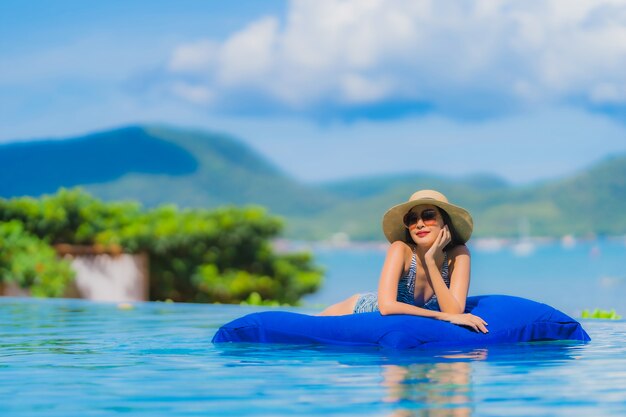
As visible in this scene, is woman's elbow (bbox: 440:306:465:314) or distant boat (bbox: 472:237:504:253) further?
distant boat (bbox: 472:237:504:253)

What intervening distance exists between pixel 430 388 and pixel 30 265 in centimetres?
998

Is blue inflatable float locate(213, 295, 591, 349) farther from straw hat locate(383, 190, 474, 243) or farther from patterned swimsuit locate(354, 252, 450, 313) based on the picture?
straw hat locate(383, 190, 474, 243)

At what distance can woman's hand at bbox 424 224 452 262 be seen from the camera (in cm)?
539

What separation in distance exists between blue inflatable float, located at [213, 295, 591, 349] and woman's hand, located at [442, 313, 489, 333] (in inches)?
1.2

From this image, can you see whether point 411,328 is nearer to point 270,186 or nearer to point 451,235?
point 451,235

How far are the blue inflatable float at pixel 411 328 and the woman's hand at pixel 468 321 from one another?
0.10ft

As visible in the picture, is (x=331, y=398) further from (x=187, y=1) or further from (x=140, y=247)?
(x=187, y=1)

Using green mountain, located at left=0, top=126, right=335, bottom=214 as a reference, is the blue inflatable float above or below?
below

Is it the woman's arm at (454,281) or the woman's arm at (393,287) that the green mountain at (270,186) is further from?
the woman's arm at (393,287)

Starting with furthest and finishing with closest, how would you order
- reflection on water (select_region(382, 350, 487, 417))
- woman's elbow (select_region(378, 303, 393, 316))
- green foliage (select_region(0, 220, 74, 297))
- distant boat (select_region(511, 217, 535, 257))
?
distant boat (select_region(511, 217, 535, 257)) < green foliage (select_region(0, 220, 74, 297)) < woman's elbow (select_region(378, 303, 393, 316)) < reflection on water (select_region(382, 350, 487, 417))


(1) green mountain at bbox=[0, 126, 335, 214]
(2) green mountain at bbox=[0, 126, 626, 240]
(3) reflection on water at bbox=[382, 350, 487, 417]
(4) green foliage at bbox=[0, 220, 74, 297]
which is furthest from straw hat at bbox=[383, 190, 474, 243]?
(1) green mountain at bbox=[0, 126, 335, 214]

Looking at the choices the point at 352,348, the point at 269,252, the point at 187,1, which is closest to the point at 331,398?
the point at 352,348

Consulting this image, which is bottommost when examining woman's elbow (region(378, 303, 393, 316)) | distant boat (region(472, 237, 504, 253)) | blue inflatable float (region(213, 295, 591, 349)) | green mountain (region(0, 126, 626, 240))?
blue inflatable float (region(213, 295, 591, 349))

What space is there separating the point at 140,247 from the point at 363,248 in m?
78.5
